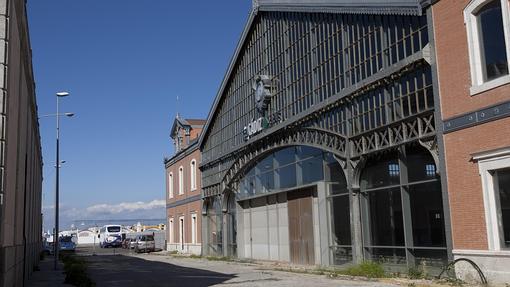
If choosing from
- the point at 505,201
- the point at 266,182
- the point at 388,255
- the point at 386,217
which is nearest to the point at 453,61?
the point at 505,201

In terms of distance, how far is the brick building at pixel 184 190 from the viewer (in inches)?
1796

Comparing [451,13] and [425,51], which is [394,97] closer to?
[425,51]

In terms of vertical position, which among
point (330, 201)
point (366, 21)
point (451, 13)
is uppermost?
point (366, 21)

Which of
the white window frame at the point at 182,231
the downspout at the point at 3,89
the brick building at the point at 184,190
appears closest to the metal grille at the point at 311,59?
the brick building at the point at 184,190

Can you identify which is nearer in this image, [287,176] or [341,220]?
[341,220]

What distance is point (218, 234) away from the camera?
40719 mm

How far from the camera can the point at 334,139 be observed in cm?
2472

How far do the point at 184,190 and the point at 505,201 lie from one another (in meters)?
36.0

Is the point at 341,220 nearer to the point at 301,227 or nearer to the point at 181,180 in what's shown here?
the point at 301,227

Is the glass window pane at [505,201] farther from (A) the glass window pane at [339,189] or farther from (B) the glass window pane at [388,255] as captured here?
(A) the glass window pane at [339,189]

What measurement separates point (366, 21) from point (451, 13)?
5.46 metres

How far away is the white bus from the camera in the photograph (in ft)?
313

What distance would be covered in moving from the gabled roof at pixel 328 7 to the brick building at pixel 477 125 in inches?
64.4

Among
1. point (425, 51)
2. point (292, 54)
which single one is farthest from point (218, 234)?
point (425, 51)
